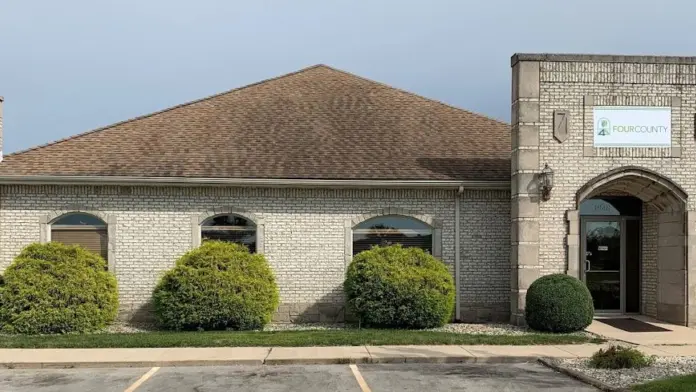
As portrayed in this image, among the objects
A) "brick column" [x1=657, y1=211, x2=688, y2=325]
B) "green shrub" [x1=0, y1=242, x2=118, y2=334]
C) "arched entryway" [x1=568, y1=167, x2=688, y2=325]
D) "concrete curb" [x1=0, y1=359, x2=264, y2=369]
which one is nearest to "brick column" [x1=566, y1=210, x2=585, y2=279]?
"arched entryway" [x1=568, y1=167, x2=688, y2=325]

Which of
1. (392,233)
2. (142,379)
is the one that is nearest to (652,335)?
(392,233)

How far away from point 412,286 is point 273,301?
3078 mm

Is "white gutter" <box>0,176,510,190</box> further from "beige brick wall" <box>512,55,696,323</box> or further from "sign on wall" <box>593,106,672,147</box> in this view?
"sign on wall" <box>593,106,672,147</box>

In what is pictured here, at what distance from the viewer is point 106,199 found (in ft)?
51.3

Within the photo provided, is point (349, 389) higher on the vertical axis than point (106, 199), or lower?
lower

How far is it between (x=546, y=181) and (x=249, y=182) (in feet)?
21.9

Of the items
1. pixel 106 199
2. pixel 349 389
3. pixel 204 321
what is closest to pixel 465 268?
pixel 204 321

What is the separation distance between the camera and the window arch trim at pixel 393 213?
1606 centimetres

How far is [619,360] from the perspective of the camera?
412 inches

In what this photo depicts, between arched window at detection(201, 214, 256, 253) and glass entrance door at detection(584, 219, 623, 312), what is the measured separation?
8357 millimetres

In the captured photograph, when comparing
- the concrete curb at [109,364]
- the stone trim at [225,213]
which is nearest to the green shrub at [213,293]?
the stone trim at [225,213]

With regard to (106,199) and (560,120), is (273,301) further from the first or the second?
(560,120)

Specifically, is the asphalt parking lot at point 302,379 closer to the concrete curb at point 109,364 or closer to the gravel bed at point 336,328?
the concrete curb at point 109,364

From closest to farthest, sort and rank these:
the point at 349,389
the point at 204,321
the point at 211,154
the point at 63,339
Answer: the point at 349,389, the point at 63,339, the point at 204,321, the point at 211,154
